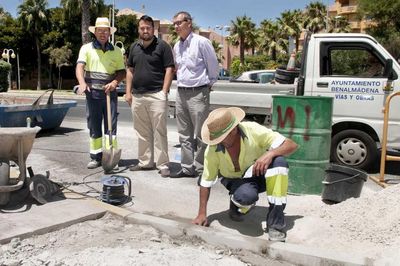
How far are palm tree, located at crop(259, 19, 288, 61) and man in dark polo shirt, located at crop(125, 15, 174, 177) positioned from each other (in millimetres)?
58416

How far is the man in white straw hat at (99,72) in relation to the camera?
21.8 feet

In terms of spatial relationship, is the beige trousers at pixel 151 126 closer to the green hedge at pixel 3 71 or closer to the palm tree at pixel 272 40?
the green hedge at pixel 3 71

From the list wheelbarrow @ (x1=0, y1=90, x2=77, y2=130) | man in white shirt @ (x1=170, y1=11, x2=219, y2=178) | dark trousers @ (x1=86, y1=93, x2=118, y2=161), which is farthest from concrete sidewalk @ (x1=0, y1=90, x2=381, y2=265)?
wheelbarrow @ (x1=0, y1=90, x2=77, y2=130)

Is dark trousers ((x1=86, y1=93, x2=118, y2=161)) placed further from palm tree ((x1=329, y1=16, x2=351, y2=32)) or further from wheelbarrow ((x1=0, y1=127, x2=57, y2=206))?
palm tree ((x1=329, y1=16, x2=351, y2=32))

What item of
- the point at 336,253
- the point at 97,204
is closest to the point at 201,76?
the point at 97,204

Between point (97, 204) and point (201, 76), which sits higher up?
point (201, 76)

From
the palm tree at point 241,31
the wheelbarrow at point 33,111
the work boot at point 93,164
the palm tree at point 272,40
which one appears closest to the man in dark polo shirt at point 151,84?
the work boot at point 93,164

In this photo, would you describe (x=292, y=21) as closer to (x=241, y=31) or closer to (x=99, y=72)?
(x=241, y=31)

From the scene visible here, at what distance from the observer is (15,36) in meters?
47.8

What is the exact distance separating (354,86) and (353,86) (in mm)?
14

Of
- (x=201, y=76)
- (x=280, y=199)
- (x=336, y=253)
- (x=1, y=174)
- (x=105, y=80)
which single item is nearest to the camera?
(x=336, y=253)

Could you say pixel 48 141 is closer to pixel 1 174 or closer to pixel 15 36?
pixel 1 174

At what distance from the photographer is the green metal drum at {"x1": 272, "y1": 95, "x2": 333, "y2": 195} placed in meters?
5.64

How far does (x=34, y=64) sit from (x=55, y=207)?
4928 cm
